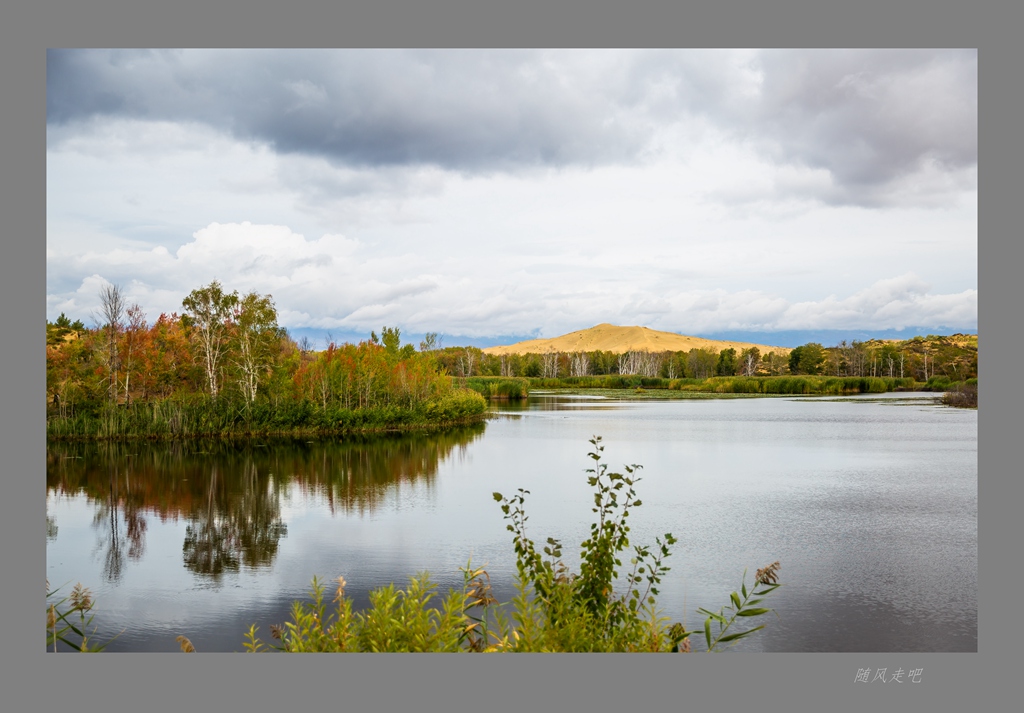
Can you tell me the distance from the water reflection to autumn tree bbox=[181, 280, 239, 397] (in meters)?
4.17

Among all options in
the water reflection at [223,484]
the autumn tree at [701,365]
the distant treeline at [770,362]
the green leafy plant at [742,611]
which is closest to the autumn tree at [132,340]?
the water reflection at [223,484]

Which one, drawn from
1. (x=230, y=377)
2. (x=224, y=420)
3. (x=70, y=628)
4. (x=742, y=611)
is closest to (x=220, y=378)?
(x=230, y=377)

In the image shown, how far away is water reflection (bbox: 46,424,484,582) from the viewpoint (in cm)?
888

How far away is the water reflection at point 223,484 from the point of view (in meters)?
8.88

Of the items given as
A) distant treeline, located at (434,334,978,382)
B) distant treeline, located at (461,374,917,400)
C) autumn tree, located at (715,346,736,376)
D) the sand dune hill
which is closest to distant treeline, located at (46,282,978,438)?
distant treeline, located at (434,334,978,382)

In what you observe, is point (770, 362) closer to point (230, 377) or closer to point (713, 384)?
point (713, 384)

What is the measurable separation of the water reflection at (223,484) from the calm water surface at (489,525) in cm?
6

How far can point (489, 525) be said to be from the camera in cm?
959

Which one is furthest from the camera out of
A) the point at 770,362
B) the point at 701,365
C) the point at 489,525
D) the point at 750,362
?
the point at 701,365

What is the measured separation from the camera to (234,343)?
2322 cm

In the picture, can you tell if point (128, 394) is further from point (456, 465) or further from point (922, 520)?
point (922, 520)

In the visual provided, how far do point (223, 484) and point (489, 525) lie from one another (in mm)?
6258

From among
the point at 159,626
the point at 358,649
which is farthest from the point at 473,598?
the point at 159,626

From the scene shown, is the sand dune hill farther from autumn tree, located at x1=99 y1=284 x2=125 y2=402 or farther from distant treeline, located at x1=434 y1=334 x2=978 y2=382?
autumn tree, located at x1=99 y1=284 x2=125 y2=402
